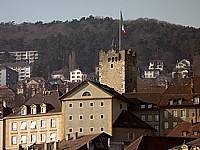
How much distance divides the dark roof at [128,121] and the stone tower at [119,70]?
965 cm

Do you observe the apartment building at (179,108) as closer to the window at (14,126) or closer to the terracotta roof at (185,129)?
the terracotta roof at (185,129)

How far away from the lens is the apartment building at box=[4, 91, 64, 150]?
9619 cm

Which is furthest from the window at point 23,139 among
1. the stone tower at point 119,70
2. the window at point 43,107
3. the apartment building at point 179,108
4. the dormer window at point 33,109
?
the apartment building at point 179,108

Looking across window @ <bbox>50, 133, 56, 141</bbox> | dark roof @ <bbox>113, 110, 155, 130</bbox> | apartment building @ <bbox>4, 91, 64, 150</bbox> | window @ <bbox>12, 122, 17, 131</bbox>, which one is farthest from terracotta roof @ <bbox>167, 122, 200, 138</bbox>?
window @ <bbox>12, 122, 17, 131</bbox>

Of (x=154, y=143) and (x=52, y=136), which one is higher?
(x=154, y=143)

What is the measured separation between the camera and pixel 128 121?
91.4 meters

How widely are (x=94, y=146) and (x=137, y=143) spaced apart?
8.03 meters

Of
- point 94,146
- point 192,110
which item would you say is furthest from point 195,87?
point 94,146

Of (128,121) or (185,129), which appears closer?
(185,129)

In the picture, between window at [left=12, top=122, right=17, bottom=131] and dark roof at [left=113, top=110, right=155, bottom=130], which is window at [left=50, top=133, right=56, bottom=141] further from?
dark roof at [left=113, top=110, right=155, bottom=130]

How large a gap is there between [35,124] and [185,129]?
68.7 feet

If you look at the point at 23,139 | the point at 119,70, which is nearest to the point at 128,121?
the point at 119,70

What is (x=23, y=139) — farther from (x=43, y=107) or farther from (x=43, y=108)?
(x=43, y=107)

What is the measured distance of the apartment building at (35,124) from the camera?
96.2 meters
